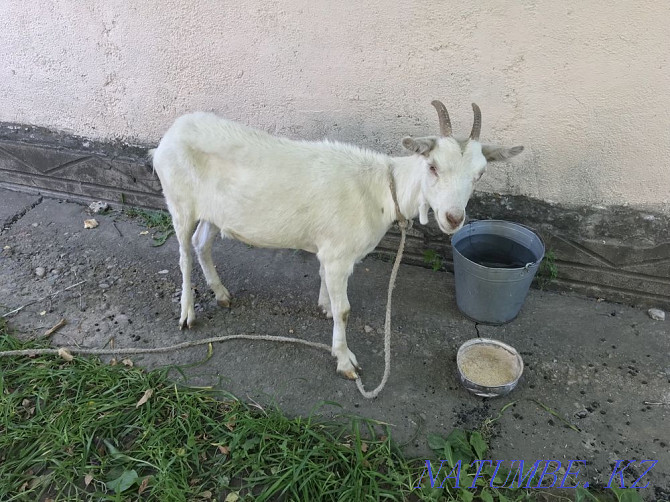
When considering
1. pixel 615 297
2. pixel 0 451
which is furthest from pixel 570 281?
pixel 0 451

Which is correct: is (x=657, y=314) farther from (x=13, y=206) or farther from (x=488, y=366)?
(x=13, y=206)

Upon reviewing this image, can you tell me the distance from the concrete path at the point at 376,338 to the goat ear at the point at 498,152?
1421 millimetres

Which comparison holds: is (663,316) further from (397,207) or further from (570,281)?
(397,207)

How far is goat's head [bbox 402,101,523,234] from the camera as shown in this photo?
2.44 m

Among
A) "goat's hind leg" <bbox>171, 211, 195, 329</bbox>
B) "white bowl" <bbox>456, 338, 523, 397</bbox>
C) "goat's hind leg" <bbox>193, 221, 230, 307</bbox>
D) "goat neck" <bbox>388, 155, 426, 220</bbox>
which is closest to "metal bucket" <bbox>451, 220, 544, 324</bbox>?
"white bowl" <bbox>456, 338, 523, 397</bbox>

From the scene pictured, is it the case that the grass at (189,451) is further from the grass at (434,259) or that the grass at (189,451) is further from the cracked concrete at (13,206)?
the cracked concrete at (13,206)

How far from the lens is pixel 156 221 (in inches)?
182

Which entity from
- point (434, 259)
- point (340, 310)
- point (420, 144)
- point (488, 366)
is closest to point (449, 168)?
point (420, 144)

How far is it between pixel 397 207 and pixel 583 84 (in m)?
1.61

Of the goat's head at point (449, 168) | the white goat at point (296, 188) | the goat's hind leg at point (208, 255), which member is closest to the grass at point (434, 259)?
the white goat at point (296, 188)

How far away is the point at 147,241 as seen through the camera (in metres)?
4.43

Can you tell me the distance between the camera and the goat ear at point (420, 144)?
2.48 metres

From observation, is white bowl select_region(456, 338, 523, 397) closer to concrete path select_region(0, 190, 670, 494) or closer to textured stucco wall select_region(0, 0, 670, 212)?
concrete path select_region(0, 190, 670, 494)

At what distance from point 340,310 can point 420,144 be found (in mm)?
1196
